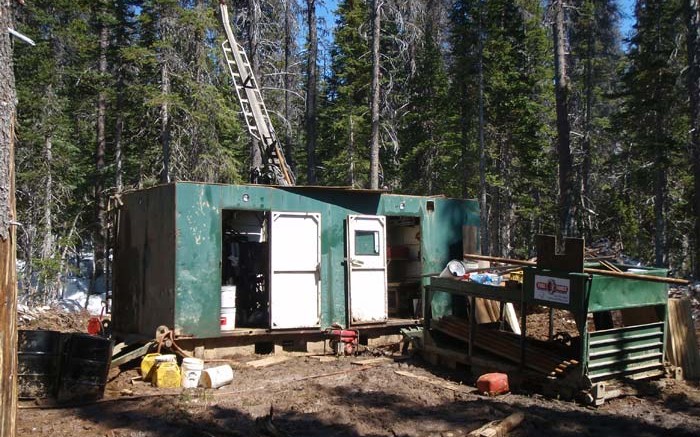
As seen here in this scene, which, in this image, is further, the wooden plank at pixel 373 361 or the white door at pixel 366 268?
the white door at pixel 366 268

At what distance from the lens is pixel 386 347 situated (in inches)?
411

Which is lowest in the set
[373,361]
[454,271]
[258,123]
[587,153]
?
[373,361]

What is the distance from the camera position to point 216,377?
769 centimetres

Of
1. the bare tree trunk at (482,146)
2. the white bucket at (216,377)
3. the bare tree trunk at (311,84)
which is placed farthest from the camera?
the bare tree trunk at (311,84)

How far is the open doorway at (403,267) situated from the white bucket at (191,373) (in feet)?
15.1

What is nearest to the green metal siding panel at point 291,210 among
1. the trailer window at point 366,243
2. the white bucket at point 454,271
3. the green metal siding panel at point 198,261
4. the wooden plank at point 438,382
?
the green metal siding panel at point 198,261

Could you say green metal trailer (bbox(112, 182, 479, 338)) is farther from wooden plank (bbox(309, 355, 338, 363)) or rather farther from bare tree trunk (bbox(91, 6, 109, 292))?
bare tree trunk (bbox(91, 6, 109, 292))

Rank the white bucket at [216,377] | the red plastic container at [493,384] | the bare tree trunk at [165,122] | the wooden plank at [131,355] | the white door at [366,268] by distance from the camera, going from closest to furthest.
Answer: the red plastic container at [493,384] → the white bucket at [216,377] → the wooden plank at [131,355] → the white door at [366,268] → the bare tree trunk at [165,122]

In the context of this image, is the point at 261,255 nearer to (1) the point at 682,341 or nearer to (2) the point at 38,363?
(2) the point at 38,363

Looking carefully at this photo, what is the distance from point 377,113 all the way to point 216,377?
40.4ft

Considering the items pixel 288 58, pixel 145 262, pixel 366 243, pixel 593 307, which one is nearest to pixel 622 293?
pixel 593 307

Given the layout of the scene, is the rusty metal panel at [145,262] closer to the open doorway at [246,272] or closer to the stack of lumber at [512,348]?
A: the open doorway at [246,272]

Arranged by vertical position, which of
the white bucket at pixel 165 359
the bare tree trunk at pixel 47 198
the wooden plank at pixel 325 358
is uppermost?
the bare tree trunk at pixel 47 198

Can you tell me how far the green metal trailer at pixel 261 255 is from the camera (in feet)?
29.2
